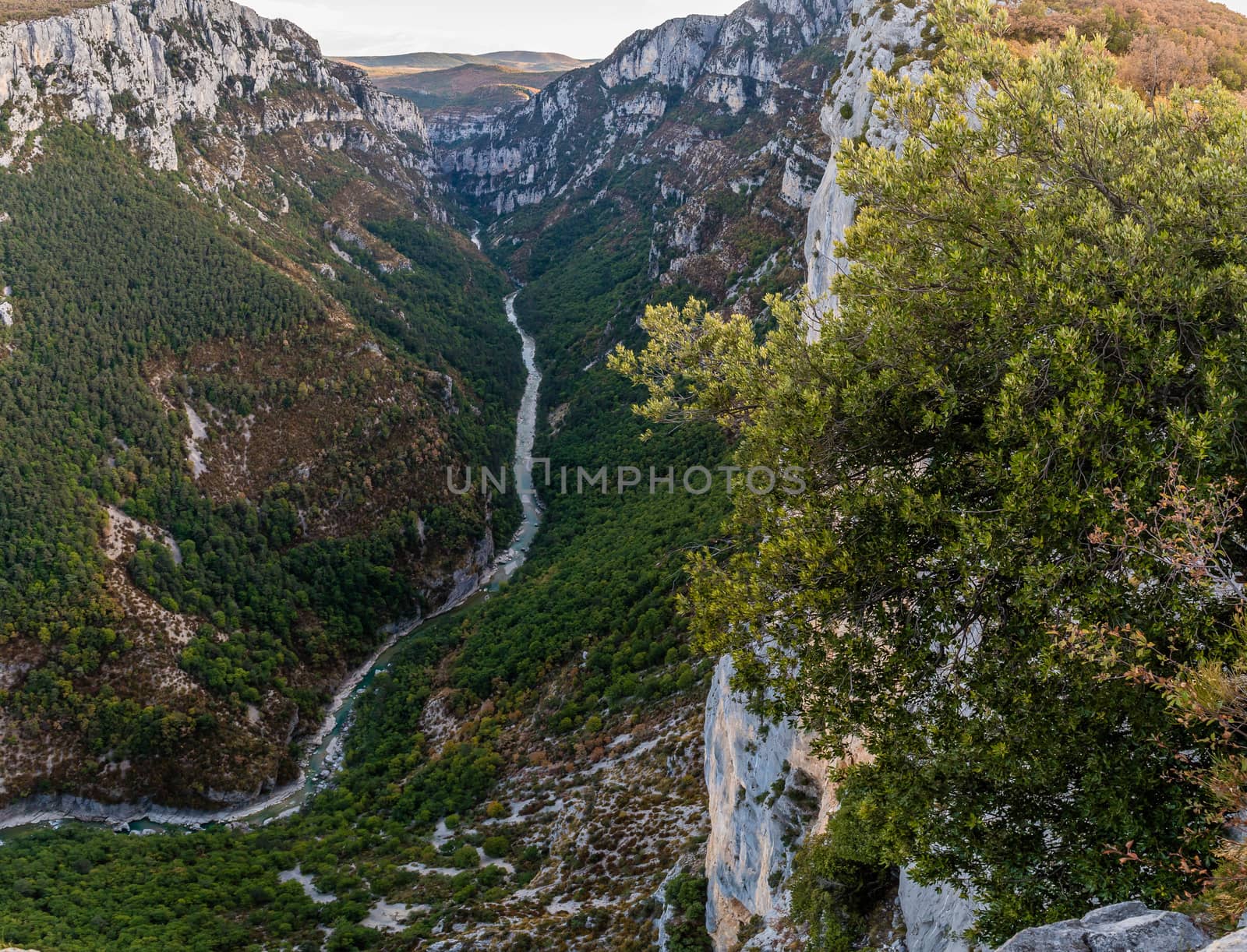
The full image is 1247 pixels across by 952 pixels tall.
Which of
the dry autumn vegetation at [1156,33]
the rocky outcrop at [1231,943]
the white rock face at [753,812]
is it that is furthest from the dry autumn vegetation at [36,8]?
the rocky outcrop at [1231,943]

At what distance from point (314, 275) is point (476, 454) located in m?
39.3

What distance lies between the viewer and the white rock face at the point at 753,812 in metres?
16.0

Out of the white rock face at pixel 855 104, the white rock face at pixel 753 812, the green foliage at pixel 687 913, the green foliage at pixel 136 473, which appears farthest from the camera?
the green foliage at pixel 136 473

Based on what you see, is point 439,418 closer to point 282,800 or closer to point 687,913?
point 282,800

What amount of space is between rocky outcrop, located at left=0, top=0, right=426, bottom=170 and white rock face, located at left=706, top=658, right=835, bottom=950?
102711 millimetres

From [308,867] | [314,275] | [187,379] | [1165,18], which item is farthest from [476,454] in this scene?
[1165,18]

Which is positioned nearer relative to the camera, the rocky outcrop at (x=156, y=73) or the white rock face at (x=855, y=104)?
the white rock face at (x=855, y=104)

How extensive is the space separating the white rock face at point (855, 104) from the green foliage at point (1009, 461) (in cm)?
1364

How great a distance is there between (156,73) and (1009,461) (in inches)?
5351

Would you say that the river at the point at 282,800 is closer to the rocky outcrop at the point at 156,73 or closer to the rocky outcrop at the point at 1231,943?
the rocky outcrop at the point at 1231,943

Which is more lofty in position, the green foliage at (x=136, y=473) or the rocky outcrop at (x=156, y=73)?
the rocky outcrop at (x=156, y=73)

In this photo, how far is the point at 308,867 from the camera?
41125 mm

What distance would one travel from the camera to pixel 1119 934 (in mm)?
5148

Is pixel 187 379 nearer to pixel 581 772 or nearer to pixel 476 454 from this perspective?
pixel 476 454
